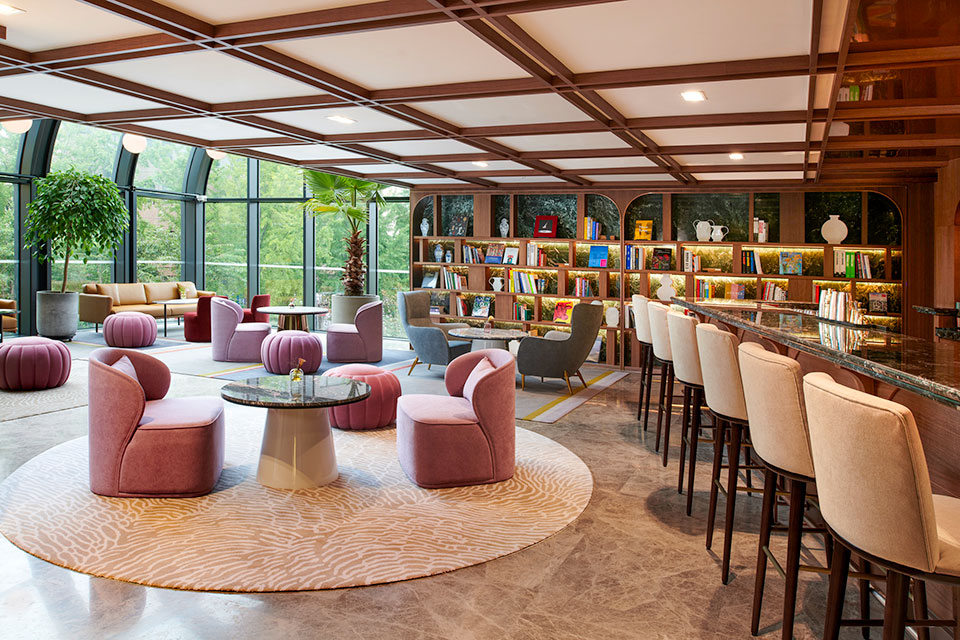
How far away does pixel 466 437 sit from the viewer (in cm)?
439

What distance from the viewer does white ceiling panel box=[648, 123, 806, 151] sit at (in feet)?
18.4

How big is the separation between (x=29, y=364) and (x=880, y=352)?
295 inches

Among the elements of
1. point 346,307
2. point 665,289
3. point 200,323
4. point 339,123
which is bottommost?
point 200,323

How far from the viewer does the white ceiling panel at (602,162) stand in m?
7.63

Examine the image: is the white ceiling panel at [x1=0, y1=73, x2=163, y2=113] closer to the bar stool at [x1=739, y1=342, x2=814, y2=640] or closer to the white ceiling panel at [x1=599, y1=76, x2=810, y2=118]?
the white ceiling panel at [x1=599, y1=76, x2=810, y2=118]

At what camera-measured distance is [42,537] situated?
3496 millimetres

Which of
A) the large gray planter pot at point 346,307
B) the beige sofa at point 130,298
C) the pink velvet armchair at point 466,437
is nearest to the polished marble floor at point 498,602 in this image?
the pink velvet armchair at point 466,437

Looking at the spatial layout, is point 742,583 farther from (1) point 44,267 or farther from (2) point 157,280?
(2) point 157,280

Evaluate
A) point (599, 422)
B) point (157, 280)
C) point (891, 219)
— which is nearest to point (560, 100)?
point (599, 422)

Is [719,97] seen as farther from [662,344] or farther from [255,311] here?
[255,311]

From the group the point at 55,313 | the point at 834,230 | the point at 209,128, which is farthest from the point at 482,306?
the point at 55,313

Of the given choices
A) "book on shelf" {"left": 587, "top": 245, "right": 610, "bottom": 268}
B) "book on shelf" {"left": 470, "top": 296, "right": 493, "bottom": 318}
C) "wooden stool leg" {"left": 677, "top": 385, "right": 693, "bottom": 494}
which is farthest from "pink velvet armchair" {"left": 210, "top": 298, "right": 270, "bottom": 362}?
"wooden stool leg" {"left": 677, "top": 385, "right": 693, "bottom": 494}

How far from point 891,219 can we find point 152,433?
8.56 meters

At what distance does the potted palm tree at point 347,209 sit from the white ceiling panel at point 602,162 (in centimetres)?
356
